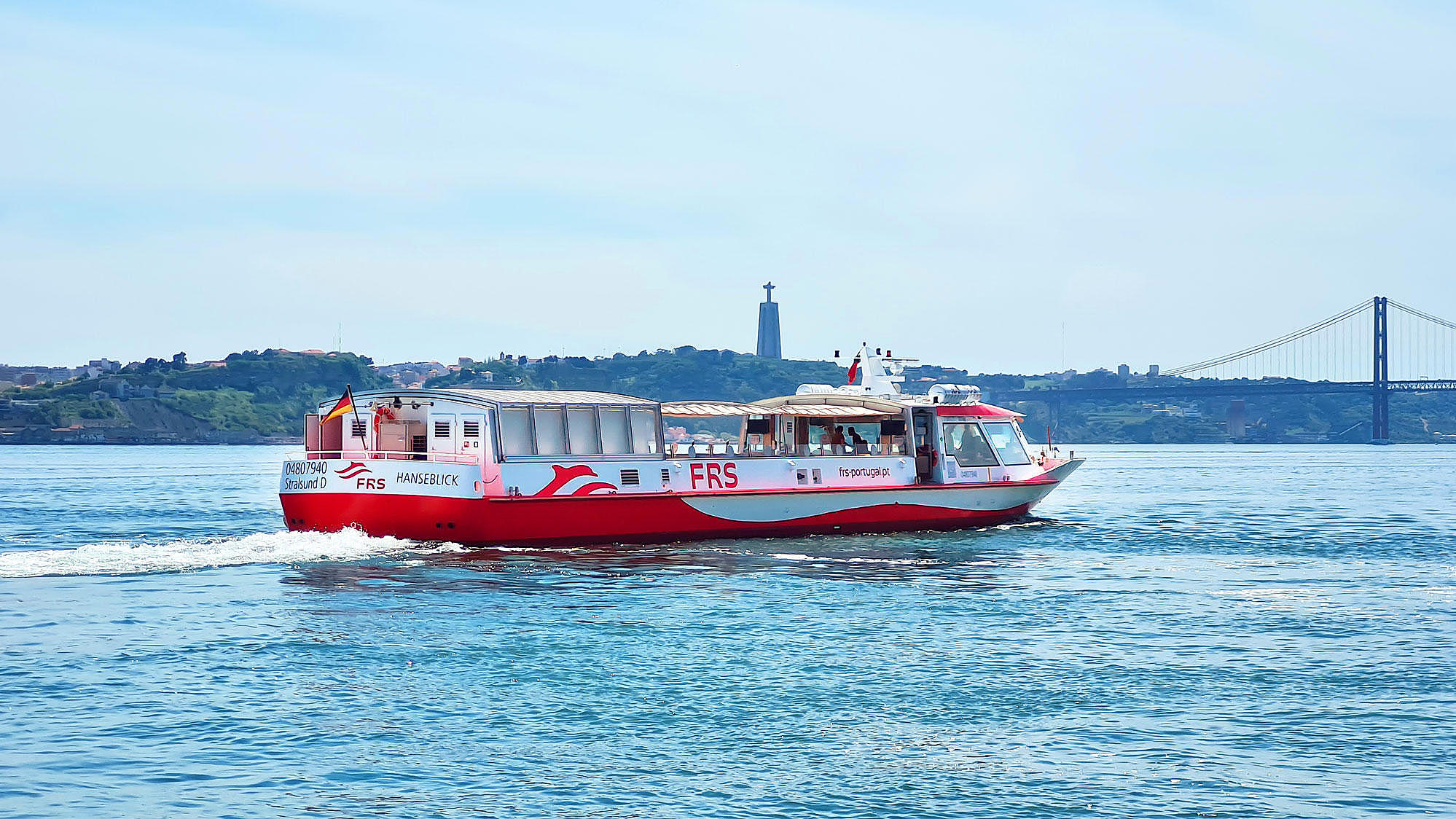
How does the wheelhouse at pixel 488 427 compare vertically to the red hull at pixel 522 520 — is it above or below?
above

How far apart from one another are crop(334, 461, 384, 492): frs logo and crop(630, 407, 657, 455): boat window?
684cm

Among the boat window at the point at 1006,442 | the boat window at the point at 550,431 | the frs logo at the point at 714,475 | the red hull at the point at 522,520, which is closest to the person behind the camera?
the red hull at the point at 522,520

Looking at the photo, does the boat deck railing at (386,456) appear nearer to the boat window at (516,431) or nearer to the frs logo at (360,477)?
the frs logo at (360,477)

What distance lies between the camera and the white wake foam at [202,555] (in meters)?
29.7

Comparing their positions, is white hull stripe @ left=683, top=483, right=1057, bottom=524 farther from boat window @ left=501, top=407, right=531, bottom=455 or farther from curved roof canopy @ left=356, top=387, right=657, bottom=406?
boat window @ left=501, top=407, right=531, bottom=455

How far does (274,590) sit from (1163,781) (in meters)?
18.8

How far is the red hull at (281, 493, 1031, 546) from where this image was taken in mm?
32906

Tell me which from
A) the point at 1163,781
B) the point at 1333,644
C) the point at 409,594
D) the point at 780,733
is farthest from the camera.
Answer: the point at 409,594

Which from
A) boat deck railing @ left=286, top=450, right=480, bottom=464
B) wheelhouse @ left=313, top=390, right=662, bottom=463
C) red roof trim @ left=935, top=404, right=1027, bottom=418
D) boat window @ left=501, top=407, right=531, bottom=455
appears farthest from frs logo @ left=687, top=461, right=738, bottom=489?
red roof trim @ left=935, top=404, right=1027, bottom=418

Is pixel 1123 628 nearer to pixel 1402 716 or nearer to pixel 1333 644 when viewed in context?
pixel 1333 644

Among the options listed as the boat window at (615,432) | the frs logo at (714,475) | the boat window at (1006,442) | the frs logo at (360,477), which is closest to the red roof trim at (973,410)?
the boat window at (1006,442)

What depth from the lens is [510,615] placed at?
80.1ft

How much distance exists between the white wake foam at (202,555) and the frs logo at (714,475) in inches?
290

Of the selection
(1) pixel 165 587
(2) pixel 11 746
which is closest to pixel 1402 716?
(2) pixel 11 746
